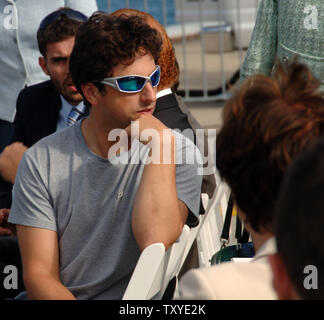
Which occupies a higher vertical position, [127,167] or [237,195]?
[237,195]

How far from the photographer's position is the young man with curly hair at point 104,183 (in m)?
2.43

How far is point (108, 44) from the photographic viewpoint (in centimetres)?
258

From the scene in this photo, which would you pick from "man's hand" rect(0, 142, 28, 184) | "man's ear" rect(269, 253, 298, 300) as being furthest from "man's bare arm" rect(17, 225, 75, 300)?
"man's ear" rect(269, 253, 298, 300)

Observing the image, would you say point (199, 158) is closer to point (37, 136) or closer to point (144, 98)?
point (144, 98)

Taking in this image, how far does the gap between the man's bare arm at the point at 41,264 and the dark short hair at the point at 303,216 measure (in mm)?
1436

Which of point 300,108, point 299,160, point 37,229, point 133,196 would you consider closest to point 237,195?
point 300,108

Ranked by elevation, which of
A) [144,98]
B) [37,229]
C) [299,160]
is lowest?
[37,229]

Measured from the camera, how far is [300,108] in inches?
64.2

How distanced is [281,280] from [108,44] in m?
Answer: 1.64

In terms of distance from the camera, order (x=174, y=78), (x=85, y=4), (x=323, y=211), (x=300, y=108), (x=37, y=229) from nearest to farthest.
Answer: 1. (x=323, y=211)
2. (x=300, y=108)
3. (x=37, y=229)
4. (x=174, y=78)
5. (x=85, y=4)

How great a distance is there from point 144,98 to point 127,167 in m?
0.28

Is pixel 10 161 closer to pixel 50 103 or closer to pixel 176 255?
pixel 50 103

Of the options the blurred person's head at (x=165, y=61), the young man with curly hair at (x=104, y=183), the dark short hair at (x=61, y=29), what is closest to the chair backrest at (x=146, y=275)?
the young man with curly hair at (x=104, y=183)

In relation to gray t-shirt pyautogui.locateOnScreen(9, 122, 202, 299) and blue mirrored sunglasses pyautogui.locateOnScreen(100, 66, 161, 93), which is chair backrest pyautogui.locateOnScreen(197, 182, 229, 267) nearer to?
gray t-shirt pyautogui.locateOnScreen(9, 122, 202, 299)
